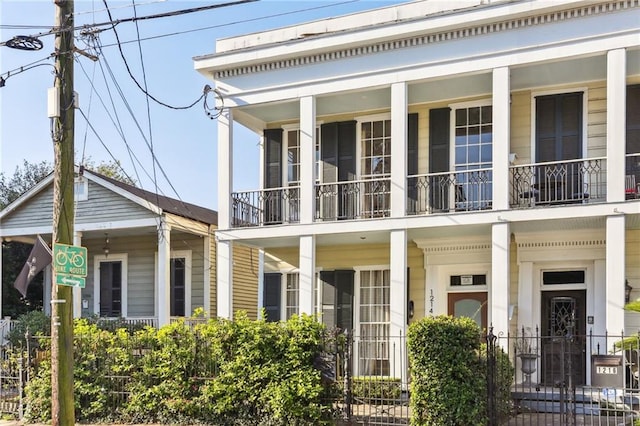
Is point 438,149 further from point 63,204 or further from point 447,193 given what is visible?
point 63,204

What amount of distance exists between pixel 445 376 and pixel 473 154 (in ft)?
20.2

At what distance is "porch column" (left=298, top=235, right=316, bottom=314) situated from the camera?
13.5m

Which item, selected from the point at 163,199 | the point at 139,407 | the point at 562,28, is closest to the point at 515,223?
the point at 562,28

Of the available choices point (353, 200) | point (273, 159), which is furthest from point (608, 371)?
point (273, 159)

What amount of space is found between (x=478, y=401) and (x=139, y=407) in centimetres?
574

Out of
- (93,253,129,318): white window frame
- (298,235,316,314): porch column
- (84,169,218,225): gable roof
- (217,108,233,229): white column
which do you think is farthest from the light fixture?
(298,235,316,314): porch column

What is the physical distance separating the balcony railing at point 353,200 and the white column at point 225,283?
2.15 meters

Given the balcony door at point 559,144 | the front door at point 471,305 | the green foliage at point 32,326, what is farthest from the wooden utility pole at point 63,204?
the balcony door at point 559,144

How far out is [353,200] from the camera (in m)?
14.6

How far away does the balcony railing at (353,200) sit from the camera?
14406 millimetres

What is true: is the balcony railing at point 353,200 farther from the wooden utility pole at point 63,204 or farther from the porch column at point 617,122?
the wooden utility pole at point 63,204

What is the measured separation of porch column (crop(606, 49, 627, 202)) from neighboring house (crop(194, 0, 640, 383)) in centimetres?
2

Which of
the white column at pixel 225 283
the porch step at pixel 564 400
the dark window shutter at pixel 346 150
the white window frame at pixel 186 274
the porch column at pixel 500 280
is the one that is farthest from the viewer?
the white window frame at pixel 186 274

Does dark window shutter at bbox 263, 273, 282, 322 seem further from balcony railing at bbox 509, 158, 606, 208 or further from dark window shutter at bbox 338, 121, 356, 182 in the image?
balcony railing at bbox 509, 158, 606, 208
